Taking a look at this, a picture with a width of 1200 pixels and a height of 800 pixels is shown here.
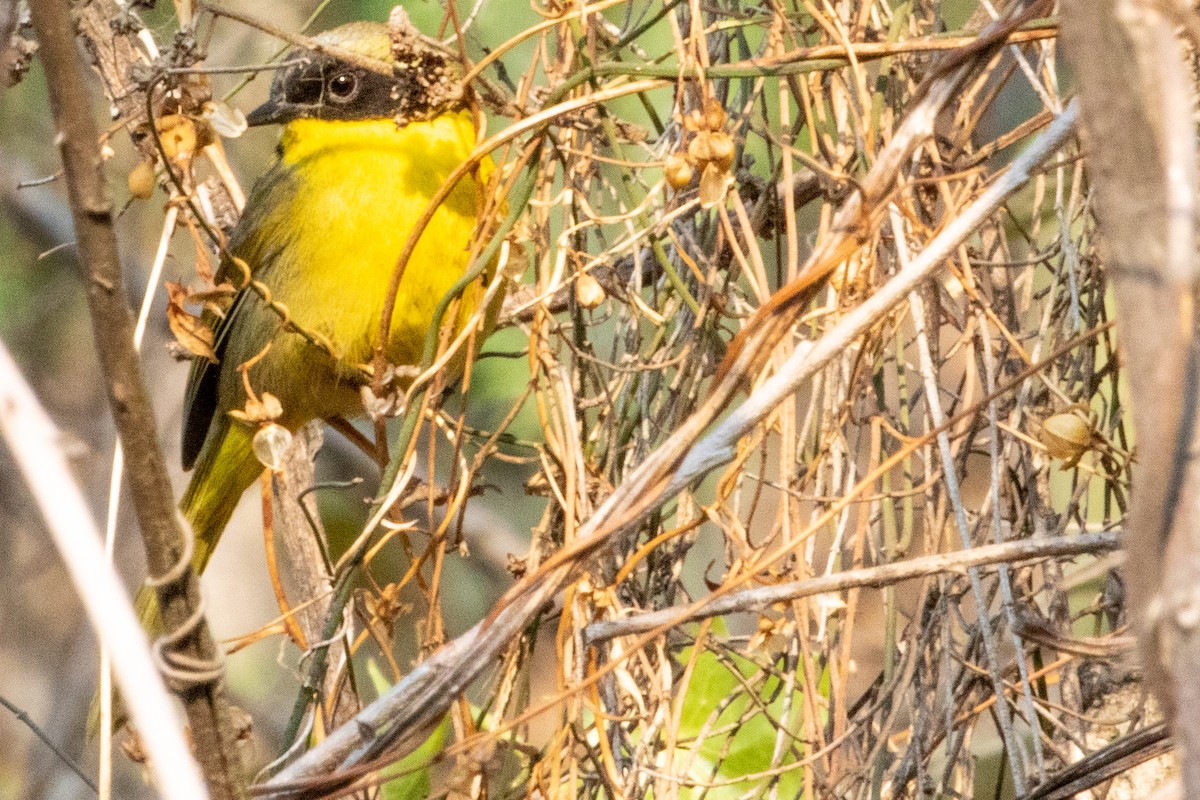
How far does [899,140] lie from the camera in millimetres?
1188

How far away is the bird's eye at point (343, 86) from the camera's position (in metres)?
2.42

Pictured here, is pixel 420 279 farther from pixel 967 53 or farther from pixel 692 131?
pixel 967 53

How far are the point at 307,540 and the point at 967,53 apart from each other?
68.1 inches

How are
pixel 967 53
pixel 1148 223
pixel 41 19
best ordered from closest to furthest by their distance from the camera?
pixel 1148 223 < pixel 41 19 < pixel 967 53

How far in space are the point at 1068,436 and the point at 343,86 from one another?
148 centimetres

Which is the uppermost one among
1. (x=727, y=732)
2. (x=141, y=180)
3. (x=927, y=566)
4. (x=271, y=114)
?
(x=271, y=114)

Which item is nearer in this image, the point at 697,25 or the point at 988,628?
the point at 988,628

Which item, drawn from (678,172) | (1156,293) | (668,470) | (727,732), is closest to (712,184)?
(678,172)

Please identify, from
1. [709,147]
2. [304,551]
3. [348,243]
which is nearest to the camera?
[709,147]

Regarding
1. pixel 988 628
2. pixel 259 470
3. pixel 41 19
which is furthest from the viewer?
pixel 259 470

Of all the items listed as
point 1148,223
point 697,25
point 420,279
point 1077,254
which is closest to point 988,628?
point 1077,254

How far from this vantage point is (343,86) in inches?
96.1

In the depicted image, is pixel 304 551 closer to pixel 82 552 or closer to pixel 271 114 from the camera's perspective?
pixel 271 114

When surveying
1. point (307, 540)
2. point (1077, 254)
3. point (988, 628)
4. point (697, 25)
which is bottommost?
point (988, 628)
